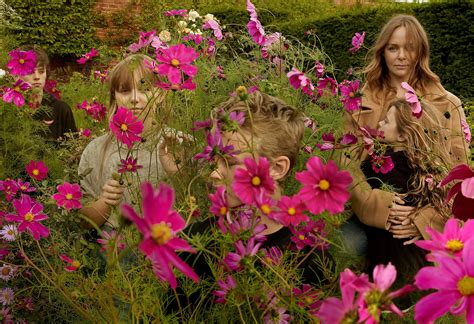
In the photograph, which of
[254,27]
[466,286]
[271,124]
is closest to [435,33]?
[254,27]

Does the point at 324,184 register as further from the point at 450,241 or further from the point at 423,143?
the point at 423,143

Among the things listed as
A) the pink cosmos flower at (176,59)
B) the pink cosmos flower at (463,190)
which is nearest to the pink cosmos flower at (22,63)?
the pink cosmos flower at (176,59)

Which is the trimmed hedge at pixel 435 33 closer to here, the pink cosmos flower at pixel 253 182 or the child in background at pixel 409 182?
the child in background at pixel 409 182

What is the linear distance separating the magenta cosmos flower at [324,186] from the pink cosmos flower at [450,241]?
0.13 metres

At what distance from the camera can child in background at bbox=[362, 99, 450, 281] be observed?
1729 millimetres

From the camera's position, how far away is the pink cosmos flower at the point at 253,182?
711 millimetres

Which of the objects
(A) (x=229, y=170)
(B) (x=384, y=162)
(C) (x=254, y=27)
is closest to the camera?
(A) (x=229, y=170)

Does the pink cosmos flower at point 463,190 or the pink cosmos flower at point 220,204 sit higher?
the pink cosmos flower at point 463,190

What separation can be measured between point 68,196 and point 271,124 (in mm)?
461

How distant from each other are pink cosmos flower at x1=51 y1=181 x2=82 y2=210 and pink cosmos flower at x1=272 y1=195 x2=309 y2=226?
25.9 inches

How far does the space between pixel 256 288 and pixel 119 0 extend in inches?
420

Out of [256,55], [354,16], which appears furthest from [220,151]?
[354,16]

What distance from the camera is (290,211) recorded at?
2.43ft

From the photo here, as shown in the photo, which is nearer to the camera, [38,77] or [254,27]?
[254,27]
